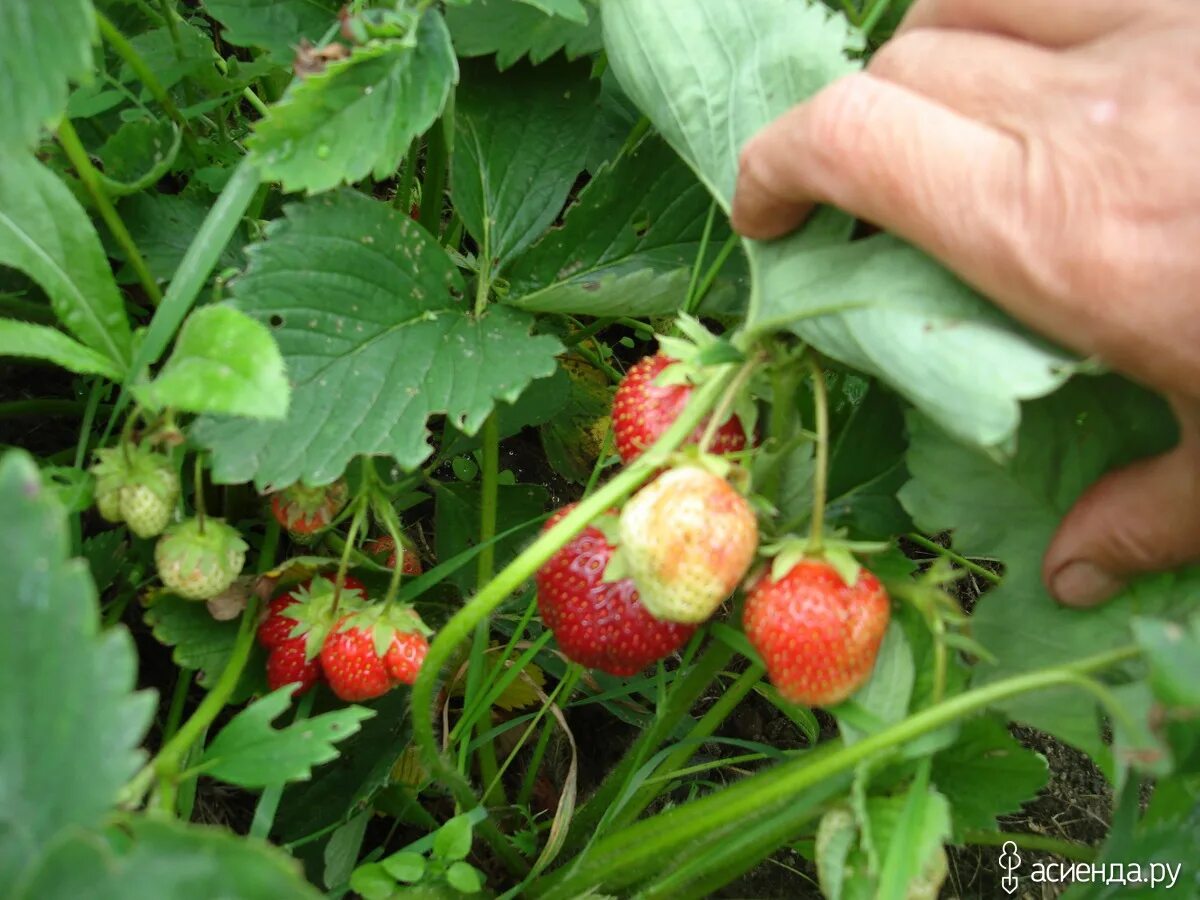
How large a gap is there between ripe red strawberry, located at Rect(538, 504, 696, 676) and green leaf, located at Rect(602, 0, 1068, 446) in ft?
0.73

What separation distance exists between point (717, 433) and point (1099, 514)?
0.27 meters

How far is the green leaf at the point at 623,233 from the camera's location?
95 centimetres

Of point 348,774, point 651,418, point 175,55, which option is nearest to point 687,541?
point 651,418

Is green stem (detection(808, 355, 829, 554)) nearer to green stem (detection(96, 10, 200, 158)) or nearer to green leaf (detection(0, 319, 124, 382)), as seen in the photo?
green leaf (detection(0, 319, 124, 382))

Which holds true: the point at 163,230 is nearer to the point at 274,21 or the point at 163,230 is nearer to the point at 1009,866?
the point at 274,21

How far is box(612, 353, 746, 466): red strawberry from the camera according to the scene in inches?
29.8

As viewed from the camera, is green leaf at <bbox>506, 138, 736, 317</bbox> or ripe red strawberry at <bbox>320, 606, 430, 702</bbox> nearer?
ripe red strawberry at <bbox>320, 606, 430, 702</bbox>

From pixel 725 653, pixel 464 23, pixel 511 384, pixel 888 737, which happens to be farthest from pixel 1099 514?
pixel 464 23

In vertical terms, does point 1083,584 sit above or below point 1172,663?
below

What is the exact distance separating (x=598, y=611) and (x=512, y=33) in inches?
21.5

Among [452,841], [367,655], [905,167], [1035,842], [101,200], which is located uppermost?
[905,167]

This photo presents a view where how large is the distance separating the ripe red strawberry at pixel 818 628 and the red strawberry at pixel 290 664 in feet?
1.25

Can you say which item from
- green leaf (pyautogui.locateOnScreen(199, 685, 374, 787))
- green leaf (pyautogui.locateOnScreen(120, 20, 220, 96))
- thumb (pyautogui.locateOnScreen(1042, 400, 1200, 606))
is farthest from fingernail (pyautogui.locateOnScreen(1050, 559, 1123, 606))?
green leaf (pyautogui.locateOnScreen(120, 20, 220, 96))

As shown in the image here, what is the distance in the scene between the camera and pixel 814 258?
0.70m
